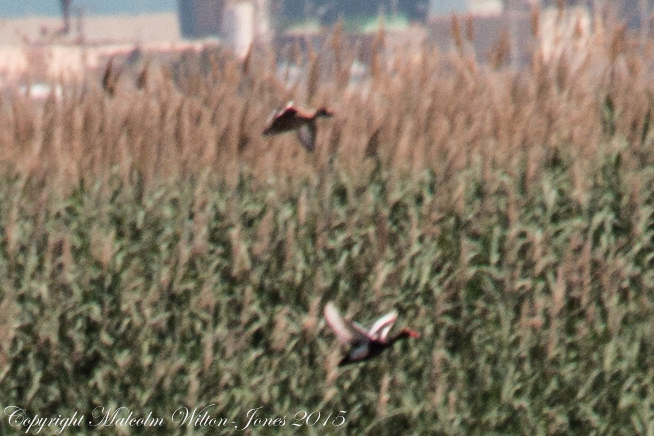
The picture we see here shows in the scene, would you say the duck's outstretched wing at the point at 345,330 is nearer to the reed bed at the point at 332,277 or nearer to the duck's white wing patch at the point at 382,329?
the duck's white wing patch at the point at 382,329

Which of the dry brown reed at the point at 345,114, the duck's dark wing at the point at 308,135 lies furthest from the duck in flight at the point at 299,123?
the dry brown reed at the point at 345,114

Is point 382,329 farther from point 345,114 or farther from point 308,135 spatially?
point 345,114

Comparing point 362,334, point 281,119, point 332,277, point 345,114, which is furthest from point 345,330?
point 345,114

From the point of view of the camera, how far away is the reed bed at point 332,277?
4980 millimetres

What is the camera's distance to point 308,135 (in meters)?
5.11

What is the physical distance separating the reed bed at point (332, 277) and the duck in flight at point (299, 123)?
0.49 feet

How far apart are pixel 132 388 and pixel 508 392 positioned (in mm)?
1820

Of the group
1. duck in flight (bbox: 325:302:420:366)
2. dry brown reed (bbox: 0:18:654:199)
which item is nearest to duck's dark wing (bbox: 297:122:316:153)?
dry brown reed (bbox: 0:18:654:199)

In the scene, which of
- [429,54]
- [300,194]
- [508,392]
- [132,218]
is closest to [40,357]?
[132,218]

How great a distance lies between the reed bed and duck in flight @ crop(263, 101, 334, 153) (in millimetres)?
150

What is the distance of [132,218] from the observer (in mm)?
5000

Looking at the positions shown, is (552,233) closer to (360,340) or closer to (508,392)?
(508,392)

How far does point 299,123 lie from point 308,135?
5.0 inches

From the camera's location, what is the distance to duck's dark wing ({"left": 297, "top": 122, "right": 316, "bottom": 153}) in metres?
5.10
